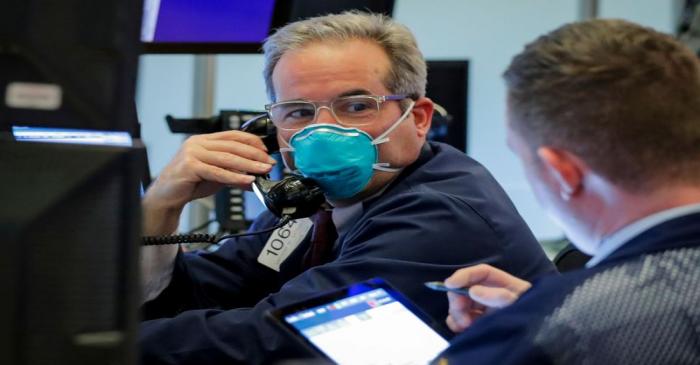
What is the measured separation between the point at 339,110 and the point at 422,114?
204 mm

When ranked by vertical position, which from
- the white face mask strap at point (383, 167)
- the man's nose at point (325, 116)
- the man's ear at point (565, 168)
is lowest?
the white face mask strap at point (383, 167)

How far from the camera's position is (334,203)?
1.75 m

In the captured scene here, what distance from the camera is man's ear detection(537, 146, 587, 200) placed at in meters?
1.01

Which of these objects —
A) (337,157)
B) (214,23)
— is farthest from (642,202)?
(214,23)

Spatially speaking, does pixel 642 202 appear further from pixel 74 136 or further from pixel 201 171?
pixel 201 171

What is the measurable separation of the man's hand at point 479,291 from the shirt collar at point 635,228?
193 millimetres

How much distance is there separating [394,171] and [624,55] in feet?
2.56

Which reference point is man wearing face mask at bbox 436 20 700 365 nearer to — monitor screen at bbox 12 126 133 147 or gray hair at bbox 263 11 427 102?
monitor screen at bbox 12 126 133 147

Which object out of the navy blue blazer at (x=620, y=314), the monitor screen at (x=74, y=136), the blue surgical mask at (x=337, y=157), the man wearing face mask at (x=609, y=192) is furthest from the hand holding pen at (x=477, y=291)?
the monitor screen at (x=74, y=136)

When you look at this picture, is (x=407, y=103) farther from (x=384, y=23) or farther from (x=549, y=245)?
(x=549, y=245)

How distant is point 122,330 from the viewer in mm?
768

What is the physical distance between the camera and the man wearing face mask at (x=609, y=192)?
869 mm

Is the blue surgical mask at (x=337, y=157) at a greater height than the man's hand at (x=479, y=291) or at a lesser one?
greater

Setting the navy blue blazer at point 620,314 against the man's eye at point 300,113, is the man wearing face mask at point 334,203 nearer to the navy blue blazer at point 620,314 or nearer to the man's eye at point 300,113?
the man's eye at point 300,113
